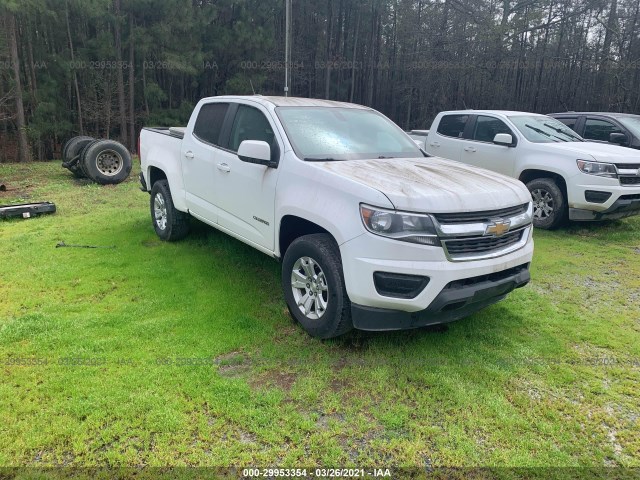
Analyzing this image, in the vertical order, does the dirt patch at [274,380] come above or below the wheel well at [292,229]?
below

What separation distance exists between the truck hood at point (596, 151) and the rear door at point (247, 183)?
16.1ft

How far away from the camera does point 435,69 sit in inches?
888

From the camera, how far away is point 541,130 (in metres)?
7.70

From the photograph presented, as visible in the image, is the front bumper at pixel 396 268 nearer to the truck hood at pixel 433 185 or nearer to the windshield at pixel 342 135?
the truck hood at pixel 433 185

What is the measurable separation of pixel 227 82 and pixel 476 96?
1130cm

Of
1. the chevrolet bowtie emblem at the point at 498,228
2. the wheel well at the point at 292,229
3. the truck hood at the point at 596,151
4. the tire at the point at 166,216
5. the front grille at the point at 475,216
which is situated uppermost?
the truck hood at the point at 596,151

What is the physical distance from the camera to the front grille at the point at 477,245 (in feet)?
10.2

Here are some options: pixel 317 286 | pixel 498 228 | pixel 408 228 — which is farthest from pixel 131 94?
pixel 498 228

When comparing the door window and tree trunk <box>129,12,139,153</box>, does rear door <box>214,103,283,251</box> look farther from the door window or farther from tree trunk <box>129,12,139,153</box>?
tree trunk <box>129,12,139,153</box>

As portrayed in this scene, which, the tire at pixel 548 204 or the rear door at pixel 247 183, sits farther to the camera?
the tire at pixel 548 204

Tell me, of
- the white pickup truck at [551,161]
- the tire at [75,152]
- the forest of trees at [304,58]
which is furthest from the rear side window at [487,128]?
the forest of trees at [304,58]

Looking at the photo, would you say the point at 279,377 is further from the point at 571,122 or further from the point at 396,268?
the point at 571,122

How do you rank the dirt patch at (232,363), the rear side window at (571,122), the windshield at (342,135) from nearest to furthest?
the dirt patch at (232,363), the windshield at (342,135), the rear side window at (571,122)

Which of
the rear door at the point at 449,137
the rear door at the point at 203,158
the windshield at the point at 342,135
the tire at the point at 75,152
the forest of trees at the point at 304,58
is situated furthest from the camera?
the forest of trees at the point at 304,58
